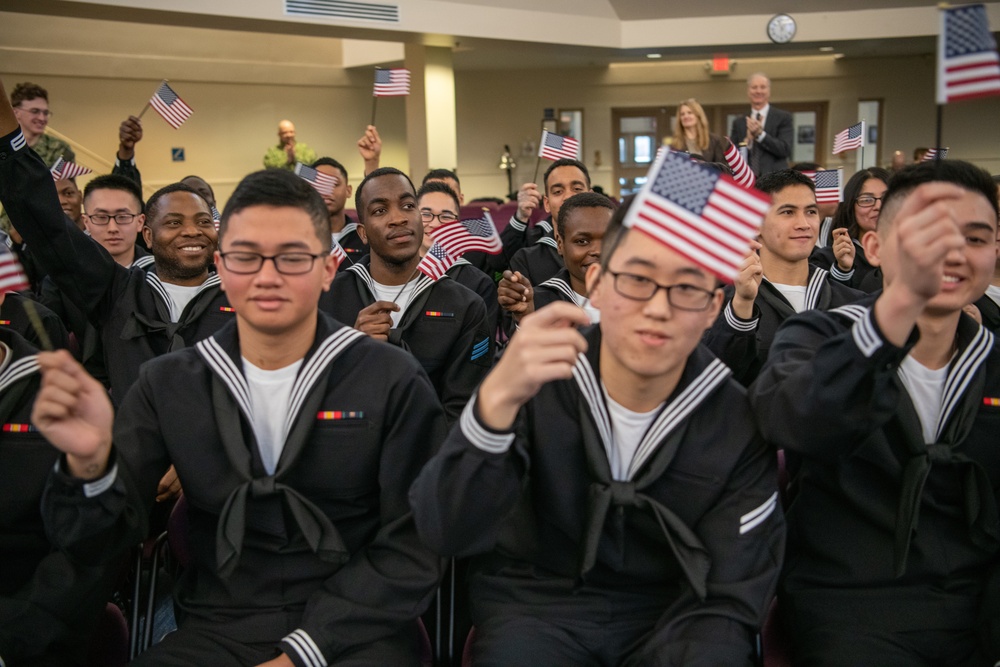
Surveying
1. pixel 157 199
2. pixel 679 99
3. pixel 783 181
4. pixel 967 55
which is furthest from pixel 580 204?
pixel 679 99

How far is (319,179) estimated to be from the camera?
5.64 metres

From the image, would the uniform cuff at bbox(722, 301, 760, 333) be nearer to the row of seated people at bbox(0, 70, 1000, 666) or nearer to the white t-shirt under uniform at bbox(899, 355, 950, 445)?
the row of seated people at bbox(0, 70, 1000, 666)

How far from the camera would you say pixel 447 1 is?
10477 millimetres

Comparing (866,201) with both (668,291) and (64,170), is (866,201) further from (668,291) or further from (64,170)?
(64,170)

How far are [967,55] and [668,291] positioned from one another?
70cm

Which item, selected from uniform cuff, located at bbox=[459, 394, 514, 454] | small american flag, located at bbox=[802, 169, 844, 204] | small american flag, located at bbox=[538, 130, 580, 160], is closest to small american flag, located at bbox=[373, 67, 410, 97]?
small american flag, located at bbox=[538, 130, 580, 160]

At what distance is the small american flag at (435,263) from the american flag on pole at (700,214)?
1.80m

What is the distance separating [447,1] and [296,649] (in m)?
9.93

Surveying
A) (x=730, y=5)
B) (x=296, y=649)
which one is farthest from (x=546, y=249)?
(x=730, y=5)

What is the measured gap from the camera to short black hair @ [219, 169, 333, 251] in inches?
79.2

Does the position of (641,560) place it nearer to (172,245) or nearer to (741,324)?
(741,324)

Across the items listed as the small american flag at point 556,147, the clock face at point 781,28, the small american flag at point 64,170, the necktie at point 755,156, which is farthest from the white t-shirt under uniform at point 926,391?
the clock face at point 781,28

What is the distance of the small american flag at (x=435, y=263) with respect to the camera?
3.40m

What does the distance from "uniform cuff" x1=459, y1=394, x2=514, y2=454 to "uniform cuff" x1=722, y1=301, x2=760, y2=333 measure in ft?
4.96
